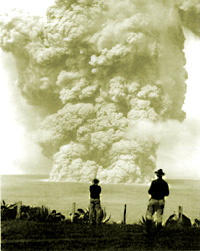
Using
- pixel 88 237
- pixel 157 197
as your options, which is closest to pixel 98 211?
pixel 157 197

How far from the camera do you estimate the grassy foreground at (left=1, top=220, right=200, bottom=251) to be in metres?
8.07

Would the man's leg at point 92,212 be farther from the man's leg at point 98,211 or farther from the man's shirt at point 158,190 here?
the man's shirt at point 158,190

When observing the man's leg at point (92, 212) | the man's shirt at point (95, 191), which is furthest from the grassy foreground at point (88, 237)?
the man's shirt at point (95, 191)

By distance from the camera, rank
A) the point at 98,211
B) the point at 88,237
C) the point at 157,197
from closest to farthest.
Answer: the point at 88,237 < the point at 157,197 < the point at 98,211

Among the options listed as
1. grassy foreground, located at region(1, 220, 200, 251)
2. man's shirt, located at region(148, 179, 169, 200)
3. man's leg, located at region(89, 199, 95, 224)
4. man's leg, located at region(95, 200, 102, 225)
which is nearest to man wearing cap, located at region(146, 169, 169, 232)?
man's shirt, located at region(148, 179, 169, 200)

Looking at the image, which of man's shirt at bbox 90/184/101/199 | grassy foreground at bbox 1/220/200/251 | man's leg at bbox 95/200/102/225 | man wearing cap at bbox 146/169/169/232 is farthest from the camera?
man's leg at bbox 95/200/102/225

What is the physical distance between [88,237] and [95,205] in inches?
85.9

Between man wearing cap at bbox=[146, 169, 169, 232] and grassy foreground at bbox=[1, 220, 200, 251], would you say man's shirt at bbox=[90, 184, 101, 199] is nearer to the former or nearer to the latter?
grassy foreground at bbox=[1, 220, 200, 251]

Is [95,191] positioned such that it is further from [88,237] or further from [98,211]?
[88,237]

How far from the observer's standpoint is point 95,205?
11.2 m

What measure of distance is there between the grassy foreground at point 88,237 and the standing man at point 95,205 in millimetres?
422

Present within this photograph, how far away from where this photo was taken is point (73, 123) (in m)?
61.2

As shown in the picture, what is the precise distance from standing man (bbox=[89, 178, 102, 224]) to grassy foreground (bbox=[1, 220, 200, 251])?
0.42 meters

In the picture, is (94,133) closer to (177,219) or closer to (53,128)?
(53,128)
